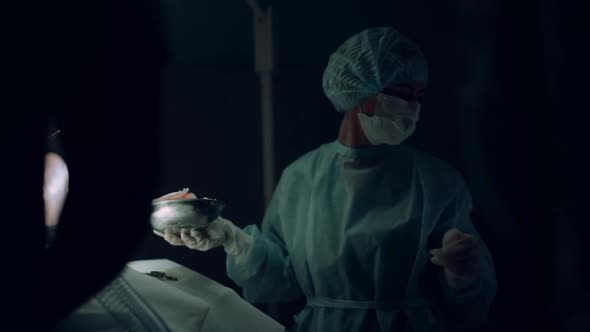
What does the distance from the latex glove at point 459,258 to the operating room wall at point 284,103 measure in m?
0.22

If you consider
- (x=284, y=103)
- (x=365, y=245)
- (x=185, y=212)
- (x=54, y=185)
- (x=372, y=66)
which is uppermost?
(x=372, y=66)

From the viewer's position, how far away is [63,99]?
555mm

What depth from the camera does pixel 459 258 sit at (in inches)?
52.3

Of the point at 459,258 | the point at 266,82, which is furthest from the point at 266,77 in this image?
the point at 459,258

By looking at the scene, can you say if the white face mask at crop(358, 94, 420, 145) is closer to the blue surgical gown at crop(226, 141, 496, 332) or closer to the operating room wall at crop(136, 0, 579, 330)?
the blue surgical gown at crop(226, 141, 496, 332)

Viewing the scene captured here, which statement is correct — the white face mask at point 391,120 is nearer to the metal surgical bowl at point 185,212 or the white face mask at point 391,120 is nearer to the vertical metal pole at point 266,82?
the vertical metal pole at point 266,82

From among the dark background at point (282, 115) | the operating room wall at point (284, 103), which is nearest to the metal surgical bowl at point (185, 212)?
the dark background at point (282, 115)

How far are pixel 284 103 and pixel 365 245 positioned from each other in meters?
0.61

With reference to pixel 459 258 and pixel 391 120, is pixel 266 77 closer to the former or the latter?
pixel 391 120

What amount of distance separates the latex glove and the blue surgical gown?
4 cm

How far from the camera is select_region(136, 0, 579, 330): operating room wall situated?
1.71 meters

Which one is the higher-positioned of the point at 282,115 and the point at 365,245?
the point at 282,115

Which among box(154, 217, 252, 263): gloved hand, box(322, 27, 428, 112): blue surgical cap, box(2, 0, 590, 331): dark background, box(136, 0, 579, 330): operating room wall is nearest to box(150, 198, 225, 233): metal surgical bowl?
box(154, 217, 252, 263): gloved hand

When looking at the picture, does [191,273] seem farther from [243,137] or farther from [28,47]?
[28,47]
